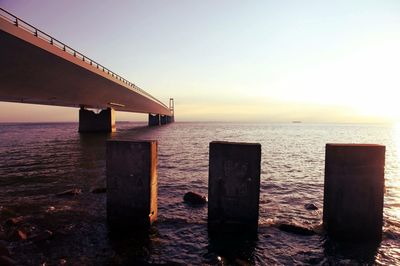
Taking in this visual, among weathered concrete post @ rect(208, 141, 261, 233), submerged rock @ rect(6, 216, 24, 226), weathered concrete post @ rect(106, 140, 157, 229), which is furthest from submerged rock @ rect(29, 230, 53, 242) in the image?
weathered concrete post @ rect(208, 141, 261, 233)

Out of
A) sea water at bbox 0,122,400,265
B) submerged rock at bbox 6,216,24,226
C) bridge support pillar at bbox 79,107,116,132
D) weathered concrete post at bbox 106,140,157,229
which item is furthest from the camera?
bridge support pillar at bbox 79,107,116,132

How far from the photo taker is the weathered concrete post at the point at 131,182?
831 centimetres

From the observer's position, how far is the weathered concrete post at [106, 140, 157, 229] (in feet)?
27.3

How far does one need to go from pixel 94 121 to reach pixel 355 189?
65.7 metres

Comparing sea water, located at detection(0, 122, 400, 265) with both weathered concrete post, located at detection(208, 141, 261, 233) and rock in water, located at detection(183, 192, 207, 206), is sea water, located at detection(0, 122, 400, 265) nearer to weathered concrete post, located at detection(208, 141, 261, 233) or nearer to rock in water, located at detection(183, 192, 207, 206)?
rock in water, located at detection(183, 192, 207, 206)

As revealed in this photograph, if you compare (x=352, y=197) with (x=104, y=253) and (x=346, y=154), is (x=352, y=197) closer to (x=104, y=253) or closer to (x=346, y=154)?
(x=346, y=154)

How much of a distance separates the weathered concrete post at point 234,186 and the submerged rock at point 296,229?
4.11 feet

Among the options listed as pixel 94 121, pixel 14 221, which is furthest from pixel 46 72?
pixel 94 121

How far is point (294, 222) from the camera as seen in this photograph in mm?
9953

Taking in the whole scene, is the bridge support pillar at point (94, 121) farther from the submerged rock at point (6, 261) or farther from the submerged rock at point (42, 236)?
the submerged rock at point (6, 261)

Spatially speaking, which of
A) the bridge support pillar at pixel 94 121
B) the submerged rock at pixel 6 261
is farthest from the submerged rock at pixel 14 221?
the bridge support pillar at pixel 94 121

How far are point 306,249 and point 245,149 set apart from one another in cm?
290

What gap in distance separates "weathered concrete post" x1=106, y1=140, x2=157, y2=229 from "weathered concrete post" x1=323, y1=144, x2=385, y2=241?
4734 millimetres

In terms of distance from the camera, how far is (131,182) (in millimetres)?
8430
